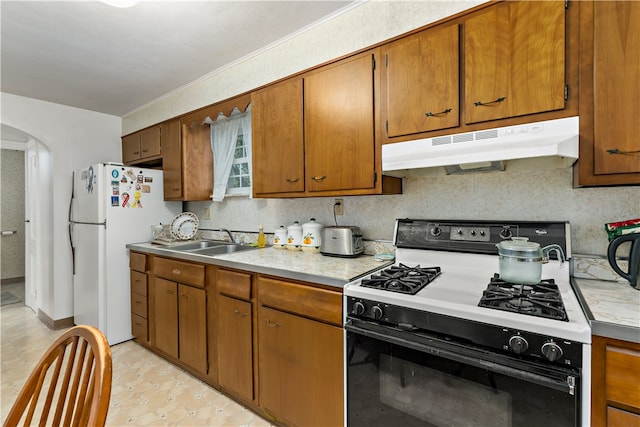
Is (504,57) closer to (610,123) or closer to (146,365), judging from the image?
(610,123)

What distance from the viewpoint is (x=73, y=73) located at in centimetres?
264

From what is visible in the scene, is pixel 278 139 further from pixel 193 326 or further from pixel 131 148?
pixel 131 148

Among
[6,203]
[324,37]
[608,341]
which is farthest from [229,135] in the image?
[6,203]

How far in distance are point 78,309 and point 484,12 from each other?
166 inches

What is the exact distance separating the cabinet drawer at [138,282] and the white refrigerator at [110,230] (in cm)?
11

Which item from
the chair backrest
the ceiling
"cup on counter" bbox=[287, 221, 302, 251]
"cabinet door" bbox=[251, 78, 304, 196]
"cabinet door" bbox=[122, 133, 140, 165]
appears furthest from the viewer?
"cabinet door" bbox=[122, 133, 140, 165]

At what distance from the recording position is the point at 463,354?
1069 millimetres

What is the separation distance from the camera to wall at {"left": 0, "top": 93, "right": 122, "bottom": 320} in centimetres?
326

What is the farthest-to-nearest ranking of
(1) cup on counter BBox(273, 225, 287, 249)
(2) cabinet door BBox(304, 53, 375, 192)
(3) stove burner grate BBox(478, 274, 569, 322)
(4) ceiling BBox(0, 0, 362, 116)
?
(1) cup on counter BBox(273, 225, 287, 249)
(4) ceiling BBox(0, 0, 362, 116)
(2) cabinet door BBox(304, 53, 375, 192)
(3) stove burner grate BBox(478, 274, 569, 322)

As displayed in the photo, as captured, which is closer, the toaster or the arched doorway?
the toaster

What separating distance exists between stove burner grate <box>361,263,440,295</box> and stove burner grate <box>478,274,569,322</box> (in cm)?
26

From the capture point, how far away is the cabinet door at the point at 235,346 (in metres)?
1.85

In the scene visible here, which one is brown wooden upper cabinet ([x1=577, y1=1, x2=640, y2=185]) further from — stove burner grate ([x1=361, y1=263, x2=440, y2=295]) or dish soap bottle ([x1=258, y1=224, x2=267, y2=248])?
dish soap bottle ([x1=258, y1=224, x2=267, y2=248])

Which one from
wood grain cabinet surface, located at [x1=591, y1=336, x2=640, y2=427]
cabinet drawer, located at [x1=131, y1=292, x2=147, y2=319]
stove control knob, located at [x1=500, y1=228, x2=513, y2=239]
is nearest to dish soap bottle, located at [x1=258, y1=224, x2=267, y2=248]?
cabinet drawer, located at [x1=131, y1=292, x2=147, y2=319]
